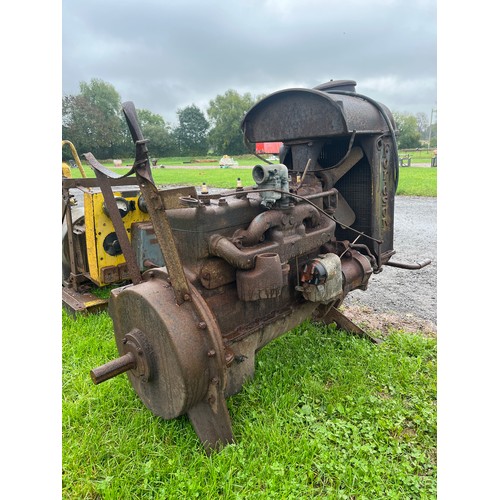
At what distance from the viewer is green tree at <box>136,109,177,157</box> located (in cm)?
2967

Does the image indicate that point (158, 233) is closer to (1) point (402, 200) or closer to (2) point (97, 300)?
(2) point (97, 300)

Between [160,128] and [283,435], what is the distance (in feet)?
110

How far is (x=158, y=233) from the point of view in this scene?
195 cm

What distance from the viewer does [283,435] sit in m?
2.27

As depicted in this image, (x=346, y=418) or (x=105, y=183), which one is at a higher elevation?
(x=105, y=183)

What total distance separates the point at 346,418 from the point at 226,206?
149 cm

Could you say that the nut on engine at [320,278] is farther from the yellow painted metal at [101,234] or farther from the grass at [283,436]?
the yellow painted metal at [101,234]

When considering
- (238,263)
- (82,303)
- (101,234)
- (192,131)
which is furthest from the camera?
(192,131)

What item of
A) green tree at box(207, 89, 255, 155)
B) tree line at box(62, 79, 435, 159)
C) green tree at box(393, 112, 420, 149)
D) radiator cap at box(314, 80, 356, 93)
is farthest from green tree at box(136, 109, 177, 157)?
radiator cap at box(314, 80, 356, 93)

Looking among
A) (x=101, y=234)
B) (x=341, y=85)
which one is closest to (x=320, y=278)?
(x=341, y=85)

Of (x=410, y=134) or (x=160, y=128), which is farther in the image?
(x=410, y=134)

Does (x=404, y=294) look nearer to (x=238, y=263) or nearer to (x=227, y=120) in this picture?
(x=238, y=263)

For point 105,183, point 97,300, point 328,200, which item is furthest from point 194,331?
point 97,300

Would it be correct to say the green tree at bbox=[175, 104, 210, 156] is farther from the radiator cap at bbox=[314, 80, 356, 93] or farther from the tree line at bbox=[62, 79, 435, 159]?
the radiator cap at bbox=[314, 80, 356, 93]
